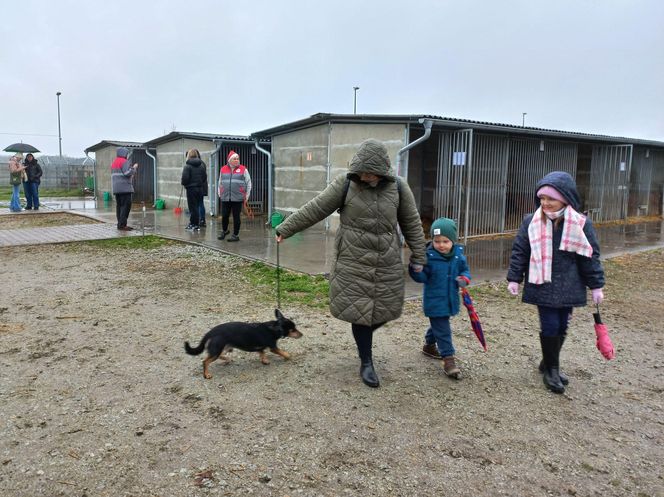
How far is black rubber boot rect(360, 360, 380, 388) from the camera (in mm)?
3838

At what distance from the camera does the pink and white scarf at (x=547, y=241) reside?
11.9 feet

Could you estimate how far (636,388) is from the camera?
3.91 m

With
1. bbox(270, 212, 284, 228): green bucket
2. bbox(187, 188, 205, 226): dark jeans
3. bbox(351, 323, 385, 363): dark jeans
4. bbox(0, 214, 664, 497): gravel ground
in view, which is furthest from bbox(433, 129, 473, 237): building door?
bbox(351, 323, 385, 363): dark jeans

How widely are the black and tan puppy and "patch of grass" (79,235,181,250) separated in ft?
20.3

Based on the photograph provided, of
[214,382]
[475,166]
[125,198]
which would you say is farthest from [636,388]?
[125,198]

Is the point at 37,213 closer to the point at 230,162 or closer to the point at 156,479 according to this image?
the point at 230,162

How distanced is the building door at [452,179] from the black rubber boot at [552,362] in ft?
24.4

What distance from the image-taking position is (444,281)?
4.04m

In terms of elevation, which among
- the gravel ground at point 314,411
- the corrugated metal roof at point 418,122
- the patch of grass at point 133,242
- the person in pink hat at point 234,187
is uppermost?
the corrugated metal roof at point 418,122

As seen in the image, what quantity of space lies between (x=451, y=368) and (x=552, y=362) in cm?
72

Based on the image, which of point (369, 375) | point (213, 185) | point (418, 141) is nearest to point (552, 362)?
point (369, 375)

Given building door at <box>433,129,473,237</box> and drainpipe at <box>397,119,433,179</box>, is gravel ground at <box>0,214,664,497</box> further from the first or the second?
building door at <box>433,129,473,237</box>

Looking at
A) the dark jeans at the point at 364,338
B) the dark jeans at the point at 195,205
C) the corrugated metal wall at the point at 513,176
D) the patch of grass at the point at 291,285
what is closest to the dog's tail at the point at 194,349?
the dark jeans at the point at 364,338

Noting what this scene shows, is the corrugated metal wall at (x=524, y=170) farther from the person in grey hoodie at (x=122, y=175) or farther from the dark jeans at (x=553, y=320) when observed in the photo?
the dark jeans at (x=553, y=320)
